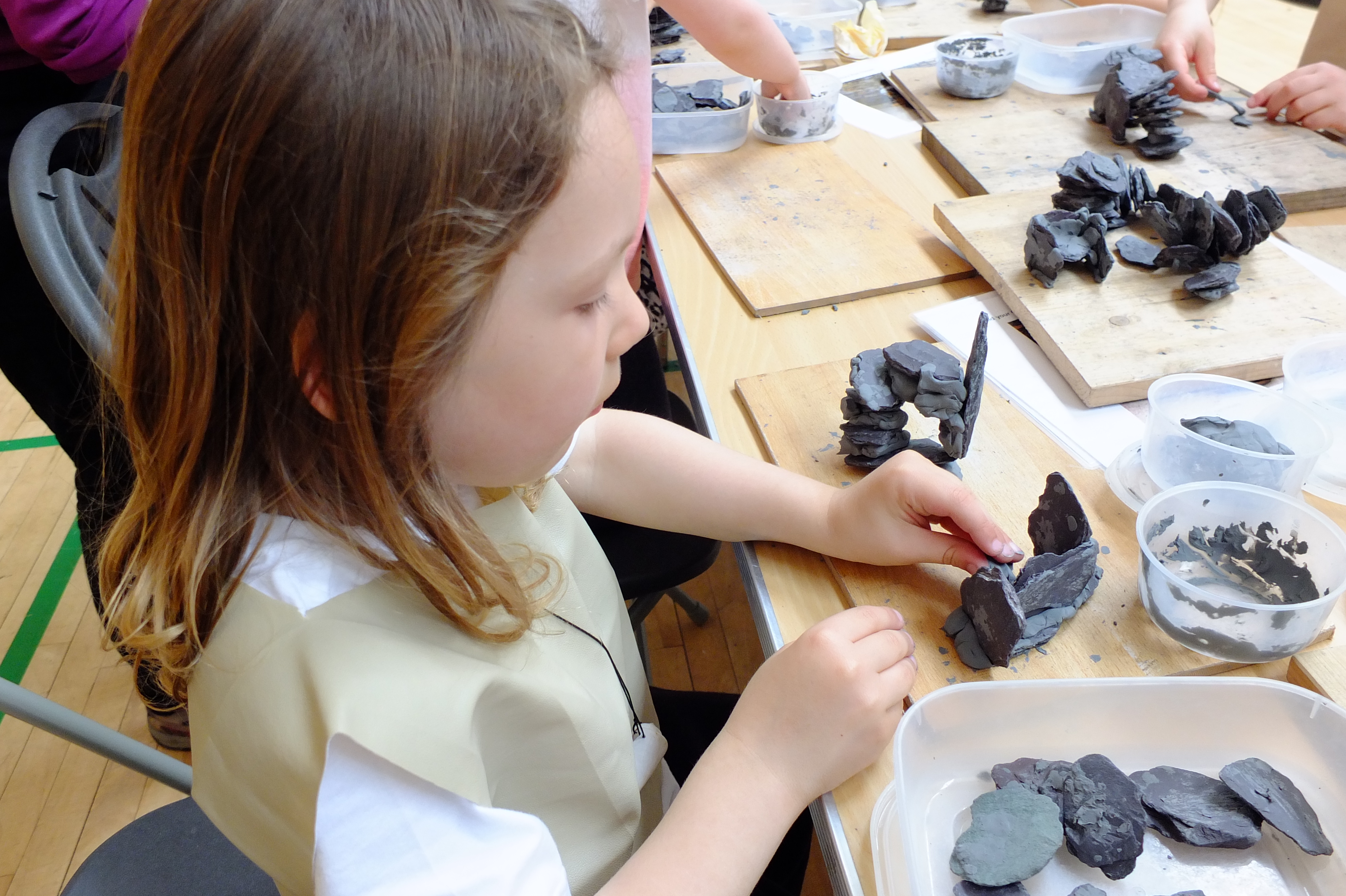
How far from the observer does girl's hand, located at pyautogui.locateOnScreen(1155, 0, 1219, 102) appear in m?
1.62

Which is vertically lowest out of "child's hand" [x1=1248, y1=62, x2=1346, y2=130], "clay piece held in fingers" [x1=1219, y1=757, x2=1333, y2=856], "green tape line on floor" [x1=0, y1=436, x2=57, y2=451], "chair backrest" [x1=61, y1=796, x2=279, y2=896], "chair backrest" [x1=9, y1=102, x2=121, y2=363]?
"green tape line on floor" [x1=0, y1=436, x2=57, y2=451]

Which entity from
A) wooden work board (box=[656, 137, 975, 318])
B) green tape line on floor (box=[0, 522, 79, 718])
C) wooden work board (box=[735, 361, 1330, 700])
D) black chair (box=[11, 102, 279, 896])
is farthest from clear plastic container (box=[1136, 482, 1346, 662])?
green tape line on floor (box=[0, 522, 79, 718])

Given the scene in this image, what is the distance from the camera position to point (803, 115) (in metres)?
1.58

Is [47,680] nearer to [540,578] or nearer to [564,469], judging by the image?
[564,469]

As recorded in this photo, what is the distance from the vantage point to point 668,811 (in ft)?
2.33

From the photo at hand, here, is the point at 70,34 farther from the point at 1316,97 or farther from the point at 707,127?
the point at 1316,97

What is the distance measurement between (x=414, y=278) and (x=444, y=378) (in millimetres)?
74

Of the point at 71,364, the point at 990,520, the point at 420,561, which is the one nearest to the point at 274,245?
the point at 420,561

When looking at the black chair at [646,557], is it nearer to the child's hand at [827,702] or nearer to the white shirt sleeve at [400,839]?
the child's hand at [827,702]

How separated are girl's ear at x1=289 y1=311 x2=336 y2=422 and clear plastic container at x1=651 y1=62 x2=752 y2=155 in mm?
1082

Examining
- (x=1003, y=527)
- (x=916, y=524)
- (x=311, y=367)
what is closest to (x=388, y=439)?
(x=311, y=367)

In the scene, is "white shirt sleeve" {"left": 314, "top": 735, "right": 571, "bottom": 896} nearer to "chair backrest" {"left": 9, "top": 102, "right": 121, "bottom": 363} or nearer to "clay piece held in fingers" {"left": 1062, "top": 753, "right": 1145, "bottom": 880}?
"clay piece held in fingers" {"left": 1062, "top": 753, "right": 1145, "bottom": 880}

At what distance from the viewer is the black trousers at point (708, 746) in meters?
0.94

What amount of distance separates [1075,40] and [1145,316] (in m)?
1.06
